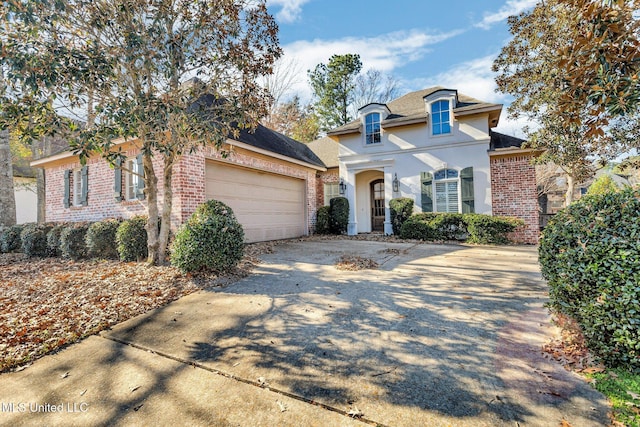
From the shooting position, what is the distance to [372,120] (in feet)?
40.2

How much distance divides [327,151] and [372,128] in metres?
3.51

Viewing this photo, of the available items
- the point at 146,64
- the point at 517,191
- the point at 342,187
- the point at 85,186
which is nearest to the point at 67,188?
the point at 85,186

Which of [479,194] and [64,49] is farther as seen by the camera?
[479,194]

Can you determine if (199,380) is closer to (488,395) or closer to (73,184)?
(488,395)

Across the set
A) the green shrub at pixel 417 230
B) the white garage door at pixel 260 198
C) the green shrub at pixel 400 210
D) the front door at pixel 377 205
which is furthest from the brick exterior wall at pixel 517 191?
the white garage door at pixel 260 198

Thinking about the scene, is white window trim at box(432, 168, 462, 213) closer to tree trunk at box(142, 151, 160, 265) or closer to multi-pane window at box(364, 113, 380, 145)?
multi-pane window at box(364, 113, 380, 145)

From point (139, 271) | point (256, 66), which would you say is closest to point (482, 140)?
point (256, 66)

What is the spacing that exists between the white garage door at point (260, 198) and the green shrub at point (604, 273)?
23.5ft

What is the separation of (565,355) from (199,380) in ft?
10.1

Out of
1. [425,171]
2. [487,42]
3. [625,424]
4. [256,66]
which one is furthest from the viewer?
[425,171]

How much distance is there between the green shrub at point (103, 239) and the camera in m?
6.76

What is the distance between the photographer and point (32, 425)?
1.83 metres

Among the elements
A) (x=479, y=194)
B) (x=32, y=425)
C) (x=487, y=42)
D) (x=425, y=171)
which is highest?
(x=487, y=42)

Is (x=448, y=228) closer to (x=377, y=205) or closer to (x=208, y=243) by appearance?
(x=377, y=205)
